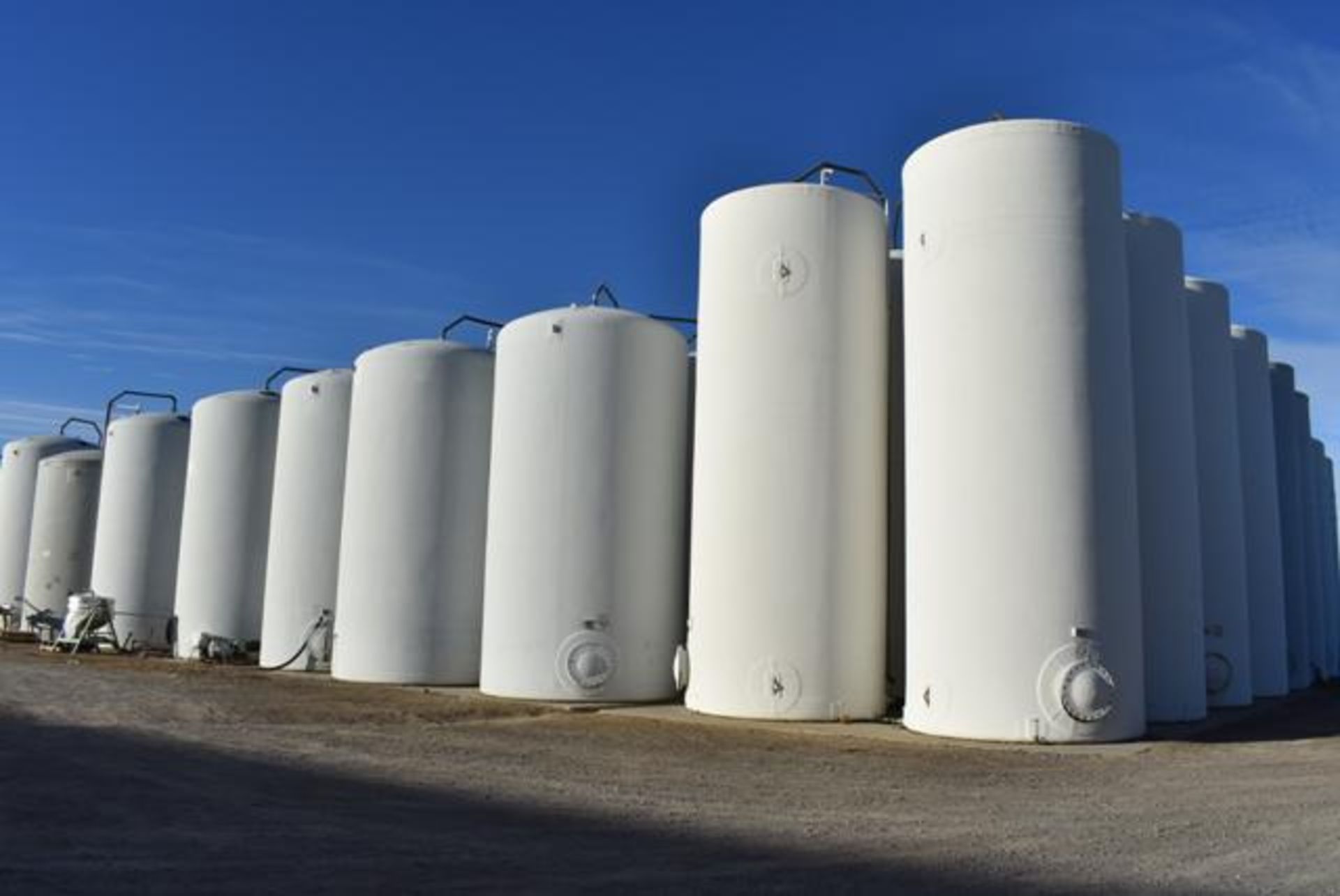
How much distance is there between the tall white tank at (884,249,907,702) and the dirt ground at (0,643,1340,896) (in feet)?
6.10

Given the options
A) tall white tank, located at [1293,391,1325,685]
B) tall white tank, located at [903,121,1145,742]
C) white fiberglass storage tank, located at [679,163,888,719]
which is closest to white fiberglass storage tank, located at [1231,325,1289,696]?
tall white tank, located at [1293,391,1325,685]

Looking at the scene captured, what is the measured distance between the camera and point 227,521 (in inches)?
1018

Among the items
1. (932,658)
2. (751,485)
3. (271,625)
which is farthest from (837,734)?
(271,625)

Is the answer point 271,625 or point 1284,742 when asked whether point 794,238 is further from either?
point 271,625

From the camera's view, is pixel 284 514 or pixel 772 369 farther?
pixel 284 514

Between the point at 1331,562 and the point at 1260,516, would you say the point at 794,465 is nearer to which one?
the point at 1260,516

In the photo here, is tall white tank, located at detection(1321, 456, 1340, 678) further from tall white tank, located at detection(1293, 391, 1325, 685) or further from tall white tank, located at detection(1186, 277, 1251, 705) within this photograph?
tall white tank, located at detection(1186, 277, 1251, 705)

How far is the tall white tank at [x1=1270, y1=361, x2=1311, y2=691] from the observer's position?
23.7m

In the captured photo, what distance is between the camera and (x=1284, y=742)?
1371 cm

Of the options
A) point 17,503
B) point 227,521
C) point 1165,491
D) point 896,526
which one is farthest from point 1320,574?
point 17,503

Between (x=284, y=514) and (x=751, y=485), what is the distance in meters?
12.0

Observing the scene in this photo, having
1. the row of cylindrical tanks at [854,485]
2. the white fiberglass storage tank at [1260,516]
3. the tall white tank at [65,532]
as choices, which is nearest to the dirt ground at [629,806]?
the row of cylindrical tanks at [854,485]

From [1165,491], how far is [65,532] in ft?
102

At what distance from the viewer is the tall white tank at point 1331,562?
28.9m
